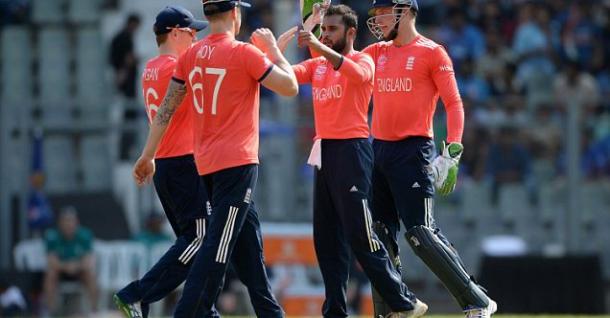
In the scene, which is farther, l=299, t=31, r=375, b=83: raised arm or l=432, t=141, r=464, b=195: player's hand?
l=432, t=141, r=464, b=195: player's hand

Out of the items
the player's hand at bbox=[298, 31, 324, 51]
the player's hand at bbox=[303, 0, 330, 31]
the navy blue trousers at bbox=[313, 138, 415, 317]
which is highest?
the player's hand at bbox=[303, 0, 330, 31]

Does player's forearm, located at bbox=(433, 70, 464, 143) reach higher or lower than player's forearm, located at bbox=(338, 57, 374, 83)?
lower

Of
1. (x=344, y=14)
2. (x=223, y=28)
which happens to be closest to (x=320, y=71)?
(x=344, y=14)

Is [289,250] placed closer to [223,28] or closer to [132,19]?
[132,19]

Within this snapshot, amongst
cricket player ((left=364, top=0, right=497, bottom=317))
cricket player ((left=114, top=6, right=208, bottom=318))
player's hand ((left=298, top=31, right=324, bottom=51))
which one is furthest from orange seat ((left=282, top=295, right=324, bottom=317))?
player's hand ((left=298, top=31, right=324, bottom=51))

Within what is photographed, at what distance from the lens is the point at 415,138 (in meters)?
10.7

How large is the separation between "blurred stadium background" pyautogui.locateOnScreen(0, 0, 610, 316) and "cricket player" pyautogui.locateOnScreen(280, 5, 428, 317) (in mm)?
7196

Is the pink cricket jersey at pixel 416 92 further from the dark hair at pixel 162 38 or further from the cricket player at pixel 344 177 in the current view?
the dark hair at pixel 162 38

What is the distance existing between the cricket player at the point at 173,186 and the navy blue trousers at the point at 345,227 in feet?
2.98

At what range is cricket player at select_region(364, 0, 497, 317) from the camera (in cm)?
1058

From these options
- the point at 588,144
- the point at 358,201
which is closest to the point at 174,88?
the point at 358,201

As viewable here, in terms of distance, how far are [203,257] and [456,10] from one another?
40.6 ft

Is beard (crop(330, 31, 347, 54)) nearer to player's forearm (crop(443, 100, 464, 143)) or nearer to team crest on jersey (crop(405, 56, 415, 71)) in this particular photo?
team crest on jersey (crop(405, 56, 415, 71))

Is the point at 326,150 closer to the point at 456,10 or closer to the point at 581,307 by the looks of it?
the point at 581,307
